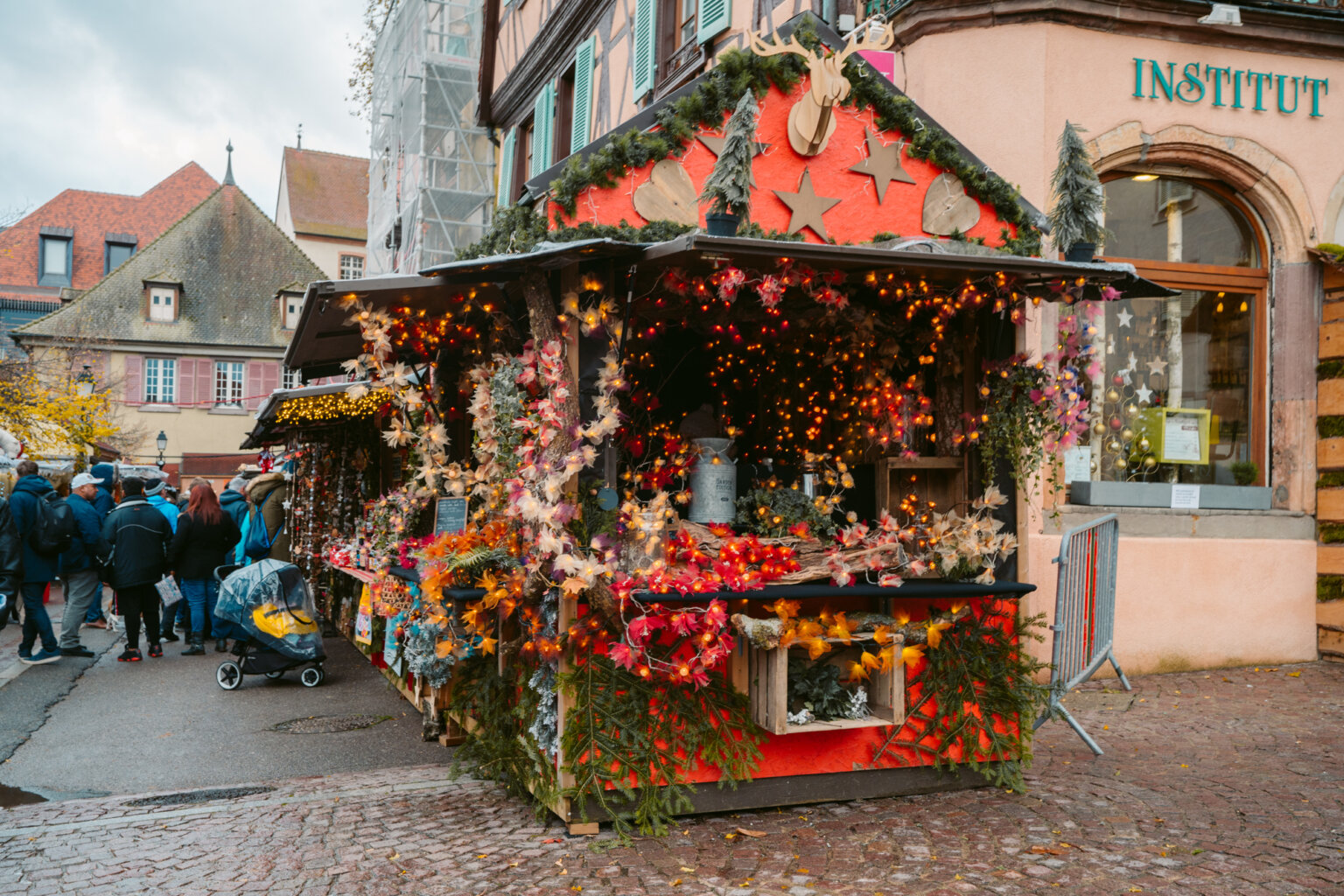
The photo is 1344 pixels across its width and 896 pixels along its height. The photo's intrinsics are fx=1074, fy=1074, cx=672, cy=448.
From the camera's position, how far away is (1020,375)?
17.3 ft

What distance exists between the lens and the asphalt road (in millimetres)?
5770

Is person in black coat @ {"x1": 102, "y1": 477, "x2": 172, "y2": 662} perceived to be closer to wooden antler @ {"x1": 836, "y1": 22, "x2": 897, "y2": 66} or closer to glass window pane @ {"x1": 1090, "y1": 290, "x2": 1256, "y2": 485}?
wooden antler @ {"x1": 836, "y1": 22, "x2": 897, "y2": 66}

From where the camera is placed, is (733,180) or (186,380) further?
(186,380)

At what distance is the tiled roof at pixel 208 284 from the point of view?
3409 centimetres

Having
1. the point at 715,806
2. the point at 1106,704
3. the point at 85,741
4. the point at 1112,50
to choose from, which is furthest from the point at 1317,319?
the point at 85,741

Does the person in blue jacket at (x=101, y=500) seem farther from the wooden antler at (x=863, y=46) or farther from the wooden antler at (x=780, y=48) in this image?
the wooden antler at (x=863, y=46)

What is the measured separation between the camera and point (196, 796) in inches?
208

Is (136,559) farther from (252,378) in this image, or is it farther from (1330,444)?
(252,378)

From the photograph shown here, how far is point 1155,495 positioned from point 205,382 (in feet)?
107

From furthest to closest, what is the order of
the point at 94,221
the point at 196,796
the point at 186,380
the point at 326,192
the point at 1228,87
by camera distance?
the point at 326,192 → the point at 94,221 → the point at 186,380 → the point at 1228,87 → the point at 196,796

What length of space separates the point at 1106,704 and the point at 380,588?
192 inches

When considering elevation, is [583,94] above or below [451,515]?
above

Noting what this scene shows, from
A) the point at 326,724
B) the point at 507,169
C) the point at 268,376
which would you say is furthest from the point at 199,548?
the point at 268,376

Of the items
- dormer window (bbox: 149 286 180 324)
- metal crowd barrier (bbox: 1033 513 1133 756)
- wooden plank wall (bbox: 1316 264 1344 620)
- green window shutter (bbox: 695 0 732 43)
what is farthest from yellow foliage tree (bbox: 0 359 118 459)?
wooden plank wall (bbox: 1316 264 1344 620)
